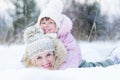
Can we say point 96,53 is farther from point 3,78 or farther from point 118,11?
point 3,78

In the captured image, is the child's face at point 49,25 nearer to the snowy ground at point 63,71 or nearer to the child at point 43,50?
the child at point 43,50

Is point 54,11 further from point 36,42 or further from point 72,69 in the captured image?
point 72,69

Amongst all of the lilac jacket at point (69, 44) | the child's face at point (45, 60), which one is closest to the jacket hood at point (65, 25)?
the lilac jacket at point (69, 44)

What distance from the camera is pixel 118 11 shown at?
2.26 meters

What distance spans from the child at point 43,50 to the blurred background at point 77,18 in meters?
0.04

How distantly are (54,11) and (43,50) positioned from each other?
171 millimetres

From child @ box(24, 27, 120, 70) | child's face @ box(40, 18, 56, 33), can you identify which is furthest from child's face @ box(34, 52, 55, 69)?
child's face @ box(40, 18, 56, 33)

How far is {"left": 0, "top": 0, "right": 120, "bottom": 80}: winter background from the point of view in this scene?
2.11 meters

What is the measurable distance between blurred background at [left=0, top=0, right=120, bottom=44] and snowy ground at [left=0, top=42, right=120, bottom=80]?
3cm

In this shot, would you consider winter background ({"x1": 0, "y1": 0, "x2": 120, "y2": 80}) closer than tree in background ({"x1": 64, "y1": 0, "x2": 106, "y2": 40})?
Yes

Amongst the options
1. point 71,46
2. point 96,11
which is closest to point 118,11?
point 96,11

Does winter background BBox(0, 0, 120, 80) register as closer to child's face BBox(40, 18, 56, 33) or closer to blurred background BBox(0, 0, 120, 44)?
blurred background BBox(0, 0, 120, 44)

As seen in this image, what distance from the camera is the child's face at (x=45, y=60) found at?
2168mm

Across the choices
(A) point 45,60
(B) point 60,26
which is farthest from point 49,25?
Result: (A) point 45,60
